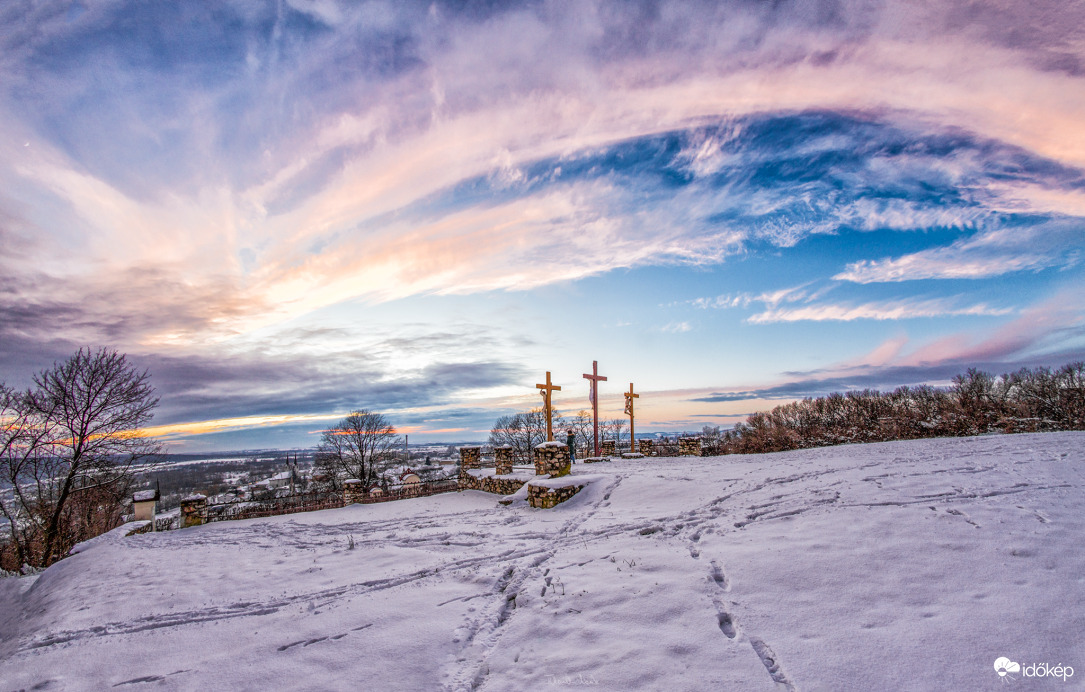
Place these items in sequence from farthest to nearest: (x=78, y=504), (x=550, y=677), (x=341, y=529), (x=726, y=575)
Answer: (x=78, y=504)
(x=341, y=529)
(x=726, y=575)
(x=550, y=677)

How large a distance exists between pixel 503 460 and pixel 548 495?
4464mm

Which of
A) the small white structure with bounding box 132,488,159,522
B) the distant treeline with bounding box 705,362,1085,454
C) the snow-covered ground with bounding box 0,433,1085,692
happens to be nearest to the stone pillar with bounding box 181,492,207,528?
the small white structure with bounding box 132,488,159,522

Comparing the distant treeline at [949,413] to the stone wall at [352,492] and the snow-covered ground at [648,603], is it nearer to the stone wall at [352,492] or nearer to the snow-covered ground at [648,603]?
the snow-covered ground at [648,603]

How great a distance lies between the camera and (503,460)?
15359mm

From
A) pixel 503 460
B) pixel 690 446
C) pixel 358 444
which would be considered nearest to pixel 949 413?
pixel 690 446

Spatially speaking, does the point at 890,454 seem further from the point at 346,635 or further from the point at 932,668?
the point at 346,635

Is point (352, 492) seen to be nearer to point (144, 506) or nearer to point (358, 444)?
point (144, 506)

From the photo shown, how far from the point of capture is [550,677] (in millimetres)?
3574

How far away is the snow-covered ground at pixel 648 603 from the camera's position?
11.1 ft

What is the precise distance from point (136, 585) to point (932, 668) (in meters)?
10.4

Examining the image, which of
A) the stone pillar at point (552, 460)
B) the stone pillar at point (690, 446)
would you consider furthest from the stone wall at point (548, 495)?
the stone pillar at point (690, 446)

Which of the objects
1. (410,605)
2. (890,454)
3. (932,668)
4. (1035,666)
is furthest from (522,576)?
(890,454)

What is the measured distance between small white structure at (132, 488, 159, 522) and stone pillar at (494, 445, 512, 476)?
11078 millimetres

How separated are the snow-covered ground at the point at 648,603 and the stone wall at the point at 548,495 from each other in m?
2.42
